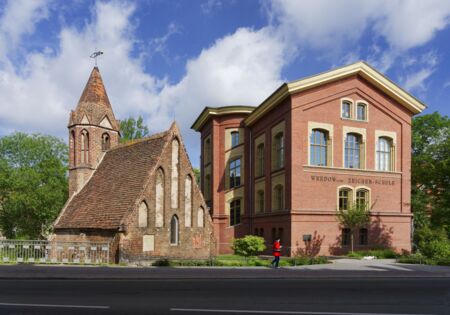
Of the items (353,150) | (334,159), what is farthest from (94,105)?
(353,150)

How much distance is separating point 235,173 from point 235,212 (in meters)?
3.80

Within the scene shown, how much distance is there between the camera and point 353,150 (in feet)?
105

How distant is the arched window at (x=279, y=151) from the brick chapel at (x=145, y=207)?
31.9 ft

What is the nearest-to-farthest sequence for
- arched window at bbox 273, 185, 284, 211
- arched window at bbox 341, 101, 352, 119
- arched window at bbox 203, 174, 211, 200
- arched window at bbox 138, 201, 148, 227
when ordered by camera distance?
arched window at bbox 138, 201, 148, 227 < arched window at bbox 341, 101, 352, 119 < arched window at bbox 273, 185, 284, 211 < arched window at bbox 203, 174, 211, 200

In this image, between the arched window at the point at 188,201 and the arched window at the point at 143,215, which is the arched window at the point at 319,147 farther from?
the arched window at the point at 143,215

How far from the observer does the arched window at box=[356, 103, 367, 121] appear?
3233 cm

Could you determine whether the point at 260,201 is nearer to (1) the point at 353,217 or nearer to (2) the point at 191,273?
(1) the point at 353,217

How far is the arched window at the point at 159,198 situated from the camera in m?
23.3

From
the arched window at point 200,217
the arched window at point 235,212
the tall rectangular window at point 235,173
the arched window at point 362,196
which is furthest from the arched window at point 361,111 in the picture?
the arched window at point 200,217

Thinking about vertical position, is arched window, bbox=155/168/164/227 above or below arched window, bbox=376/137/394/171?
below

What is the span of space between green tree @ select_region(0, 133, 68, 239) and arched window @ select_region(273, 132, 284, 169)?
23.3m

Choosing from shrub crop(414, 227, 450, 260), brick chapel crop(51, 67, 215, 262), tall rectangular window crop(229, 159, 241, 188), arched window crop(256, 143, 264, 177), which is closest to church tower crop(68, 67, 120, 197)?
brick chapel crop(51, 67, 215, 262)

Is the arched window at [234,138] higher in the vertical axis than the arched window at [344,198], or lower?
higher

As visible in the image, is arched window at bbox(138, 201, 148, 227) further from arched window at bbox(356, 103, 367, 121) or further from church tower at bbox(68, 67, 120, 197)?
arched window at bbox(356, 103, 367, 121)
